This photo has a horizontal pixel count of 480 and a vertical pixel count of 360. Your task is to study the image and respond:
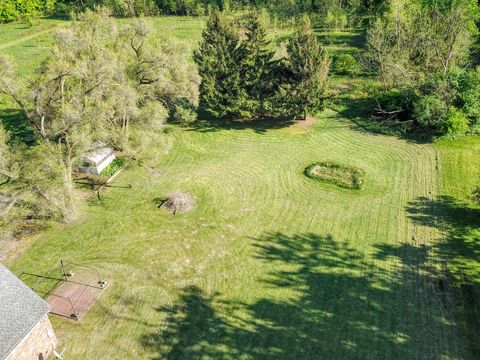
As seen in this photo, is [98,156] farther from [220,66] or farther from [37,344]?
[37,344]

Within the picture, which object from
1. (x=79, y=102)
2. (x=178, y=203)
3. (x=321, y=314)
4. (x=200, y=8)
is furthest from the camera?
(x=200, y=8)

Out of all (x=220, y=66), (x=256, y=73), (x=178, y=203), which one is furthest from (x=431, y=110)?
(x=178, y=203)

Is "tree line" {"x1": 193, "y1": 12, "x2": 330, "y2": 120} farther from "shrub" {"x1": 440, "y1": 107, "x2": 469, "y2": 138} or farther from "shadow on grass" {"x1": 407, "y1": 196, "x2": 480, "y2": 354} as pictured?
"shadow on grass" {"x1": 407, "y1": 196, "x2": 480, "y2": 354}

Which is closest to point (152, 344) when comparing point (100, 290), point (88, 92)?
point (100, 290)

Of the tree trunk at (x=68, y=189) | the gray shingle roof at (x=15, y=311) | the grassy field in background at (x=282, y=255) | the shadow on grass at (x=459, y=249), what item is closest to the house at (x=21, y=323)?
the gray shingle roof at (x=15, y=311)

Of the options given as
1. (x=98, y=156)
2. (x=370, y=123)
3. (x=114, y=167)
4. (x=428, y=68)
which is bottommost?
(x=114, y=167)

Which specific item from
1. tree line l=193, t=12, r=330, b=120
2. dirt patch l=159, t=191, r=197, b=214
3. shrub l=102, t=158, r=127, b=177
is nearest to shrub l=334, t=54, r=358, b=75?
tree line l=193, t=12, r=330, b=120

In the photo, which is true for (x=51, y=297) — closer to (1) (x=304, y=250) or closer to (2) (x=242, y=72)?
(1) (x=304, y=250)
